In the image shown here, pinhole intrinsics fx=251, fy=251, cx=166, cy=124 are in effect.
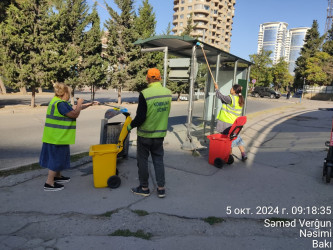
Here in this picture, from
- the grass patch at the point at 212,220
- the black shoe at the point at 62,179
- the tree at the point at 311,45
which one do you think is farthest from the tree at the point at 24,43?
the tree at the point at 311,45

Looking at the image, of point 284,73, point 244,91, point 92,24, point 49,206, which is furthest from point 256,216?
point 284,73

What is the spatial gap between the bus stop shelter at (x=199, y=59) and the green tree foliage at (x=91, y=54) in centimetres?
945

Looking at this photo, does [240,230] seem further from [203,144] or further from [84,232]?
[203,144]

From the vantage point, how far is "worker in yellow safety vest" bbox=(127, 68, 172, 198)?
356 centimetres

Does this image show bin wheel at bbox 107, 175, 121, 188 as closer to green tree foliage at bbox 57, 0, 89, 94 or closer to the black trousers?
the black trousers

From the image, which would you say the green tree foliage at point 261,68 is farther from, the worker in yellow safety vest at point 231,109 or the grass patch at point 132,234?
the grass patch at point 132,234

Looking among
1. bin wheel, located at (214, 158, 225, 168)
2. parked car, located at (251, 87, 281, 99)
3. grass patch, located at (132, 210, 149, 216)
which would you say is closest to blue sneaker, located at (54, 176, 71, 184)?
grass patch, located at (132, 210, 149, 216)

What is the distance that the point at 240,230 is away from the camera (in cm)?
304

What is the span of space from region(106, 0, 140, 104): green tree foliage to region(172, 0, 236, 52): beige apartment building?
62528 millimetres

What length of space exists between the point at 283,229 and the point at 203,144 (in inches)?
173

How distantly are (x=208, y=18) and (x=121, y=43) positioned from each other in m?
70.4

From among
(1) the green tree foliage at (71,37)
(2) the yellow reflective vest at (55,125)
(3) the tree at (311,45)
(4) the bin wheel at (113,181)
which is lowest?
(4) the bin wheel at (113,181)

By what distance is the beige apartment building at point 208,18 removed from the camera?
79375mm

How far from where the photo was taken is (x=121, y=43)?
1825 cm
